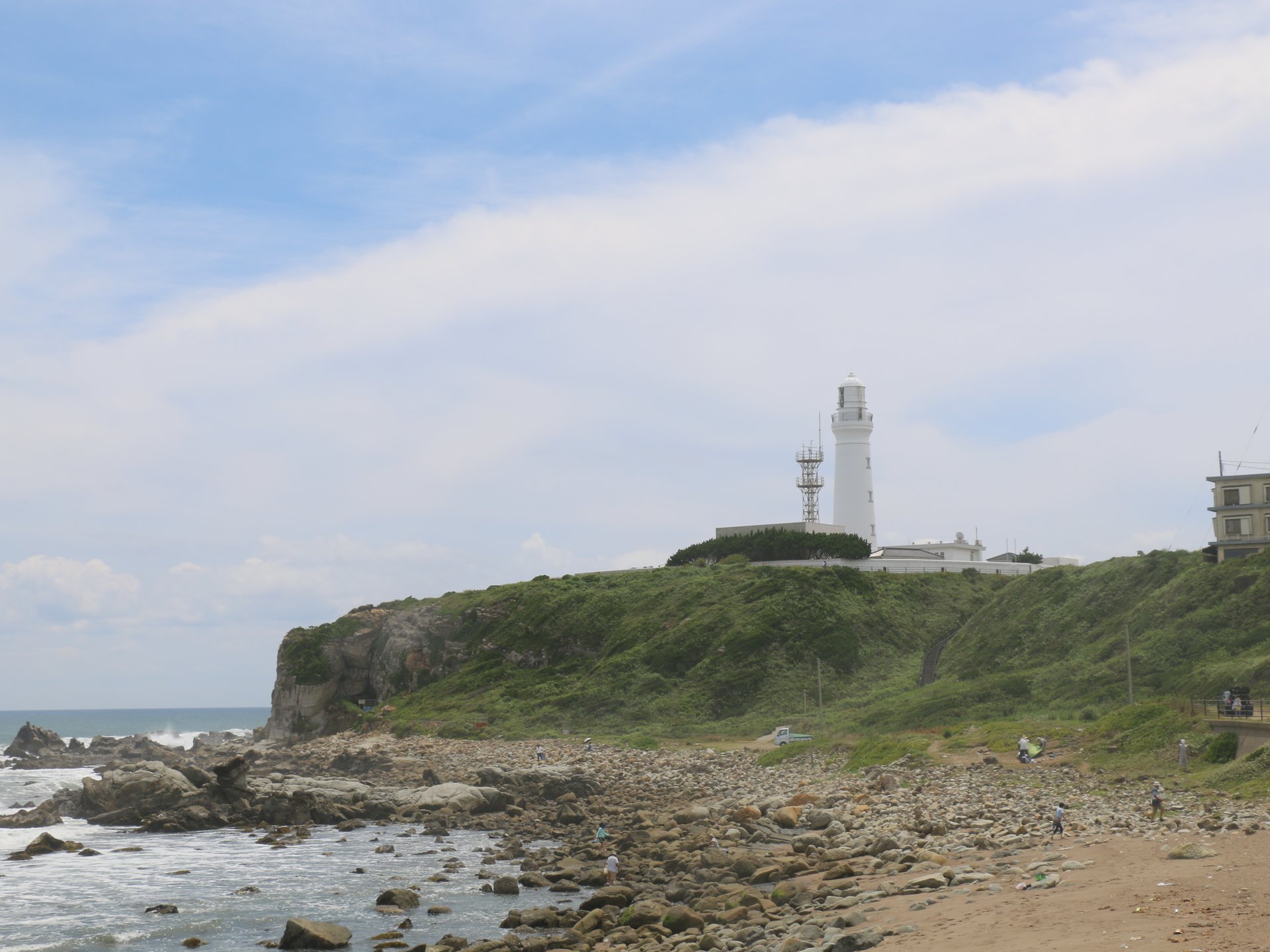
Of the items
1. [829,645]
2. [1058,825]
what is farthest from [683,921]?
[829,645]

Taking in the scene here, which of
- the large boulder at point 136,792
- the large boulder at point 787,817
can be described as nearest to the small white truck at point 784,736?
the large boulder at point 787,817

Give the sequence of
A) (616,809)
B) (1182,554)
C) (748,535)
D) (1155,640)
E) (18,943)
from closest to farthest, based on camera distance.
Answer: (18,943) < (616,809) < (1155,640) < (1182,554) < (748,535)

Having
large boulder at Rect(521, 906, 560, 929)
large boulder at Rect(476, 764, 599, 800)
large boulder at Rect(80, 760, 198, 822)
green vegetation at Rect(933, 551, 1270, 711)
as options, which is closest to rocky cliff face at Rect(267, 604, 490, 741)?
large boulder at Rect(80, 760, 198, 822)

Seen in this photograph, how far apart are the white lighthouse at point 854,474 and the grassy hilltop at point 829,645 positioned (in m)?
13.2

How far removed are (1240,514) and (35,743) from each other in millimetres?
89595

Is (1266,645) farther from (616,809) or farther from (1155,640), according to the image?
(616,809)

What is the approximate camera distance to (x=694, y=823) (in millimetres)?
33188

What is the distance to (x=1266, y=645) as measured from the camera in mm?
44125

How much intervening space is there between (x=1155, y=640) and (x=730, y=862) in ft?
108

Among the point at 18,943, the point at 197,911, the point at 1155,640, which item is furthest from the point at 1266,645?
the point at 18,943

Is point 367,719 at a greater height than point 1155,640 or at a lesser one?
lesser

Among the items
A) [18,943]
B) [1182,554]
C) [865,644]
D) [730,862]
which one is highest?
[1182,554]

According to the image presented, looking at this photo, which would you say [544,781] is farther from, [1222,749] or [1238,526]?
[1238,526]

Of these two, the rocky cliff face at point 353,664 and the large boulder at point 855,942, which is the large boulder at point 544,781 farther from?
the rocky cliff face at point 353,664
